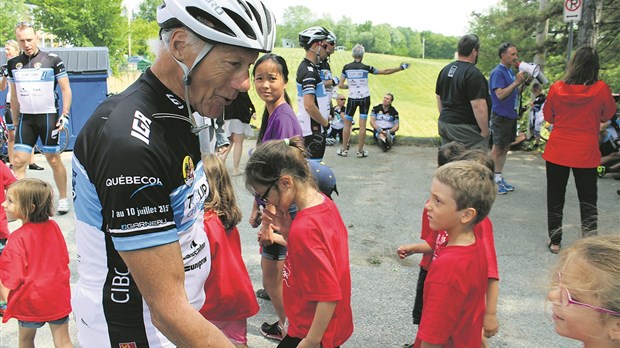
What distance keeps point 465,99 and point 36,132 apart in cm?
541

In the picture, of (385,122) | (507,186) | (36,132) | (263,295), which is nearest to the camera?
(263,295)

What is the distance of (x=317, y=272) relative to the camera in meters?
2.55

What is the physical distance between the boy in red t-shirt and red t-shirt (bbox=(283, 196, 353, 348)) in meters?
0.41

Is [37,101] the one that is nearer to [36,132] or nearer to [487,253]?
[36,132]

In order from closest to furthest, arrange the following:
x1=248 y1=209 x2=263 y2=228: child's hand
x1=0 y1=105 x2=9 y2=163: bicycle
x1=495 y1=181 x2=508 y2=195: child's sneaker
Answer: x1=248 y1=209 x2=263 y2=228: child's hand
x1=495 y1=181 x2=508 y2=195: child's sneaker
x1=0 y1=105 x2=9 y2=163: bicycle

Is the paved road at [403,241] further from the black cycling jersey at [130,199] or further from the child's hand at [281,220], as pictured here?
the black cycling jersey at [130,199]

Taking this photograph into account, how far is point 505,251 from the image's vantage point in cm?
575

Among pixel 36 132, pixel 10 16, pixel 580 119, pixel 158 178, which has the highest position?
pixel 10 16

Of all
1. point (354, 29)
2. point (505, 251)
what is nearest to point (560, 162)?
point (505, 251)

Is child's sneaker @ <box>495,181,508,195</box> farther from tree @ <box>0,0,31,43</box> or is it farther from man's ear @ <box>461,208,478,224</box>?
tree @ <box>0,0,31,43</box>

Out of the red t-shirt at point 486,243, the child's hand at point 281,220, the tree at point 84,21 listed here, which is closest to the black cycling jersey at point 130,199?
the child's hand at point 281,220

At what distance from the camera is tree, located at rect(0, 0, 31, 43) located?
4072cm

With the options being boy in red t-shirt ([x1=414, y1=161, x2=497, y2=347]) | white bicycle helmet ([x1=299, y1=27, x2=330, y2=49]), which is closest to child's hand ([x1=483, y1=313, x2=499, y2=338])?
boy in red t-shirt ([x1=414, y1=161, x2=497, y2=347])

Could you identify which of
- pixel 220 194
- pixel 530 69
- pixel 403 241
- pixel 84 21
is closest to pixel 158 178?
pixel 220 194
